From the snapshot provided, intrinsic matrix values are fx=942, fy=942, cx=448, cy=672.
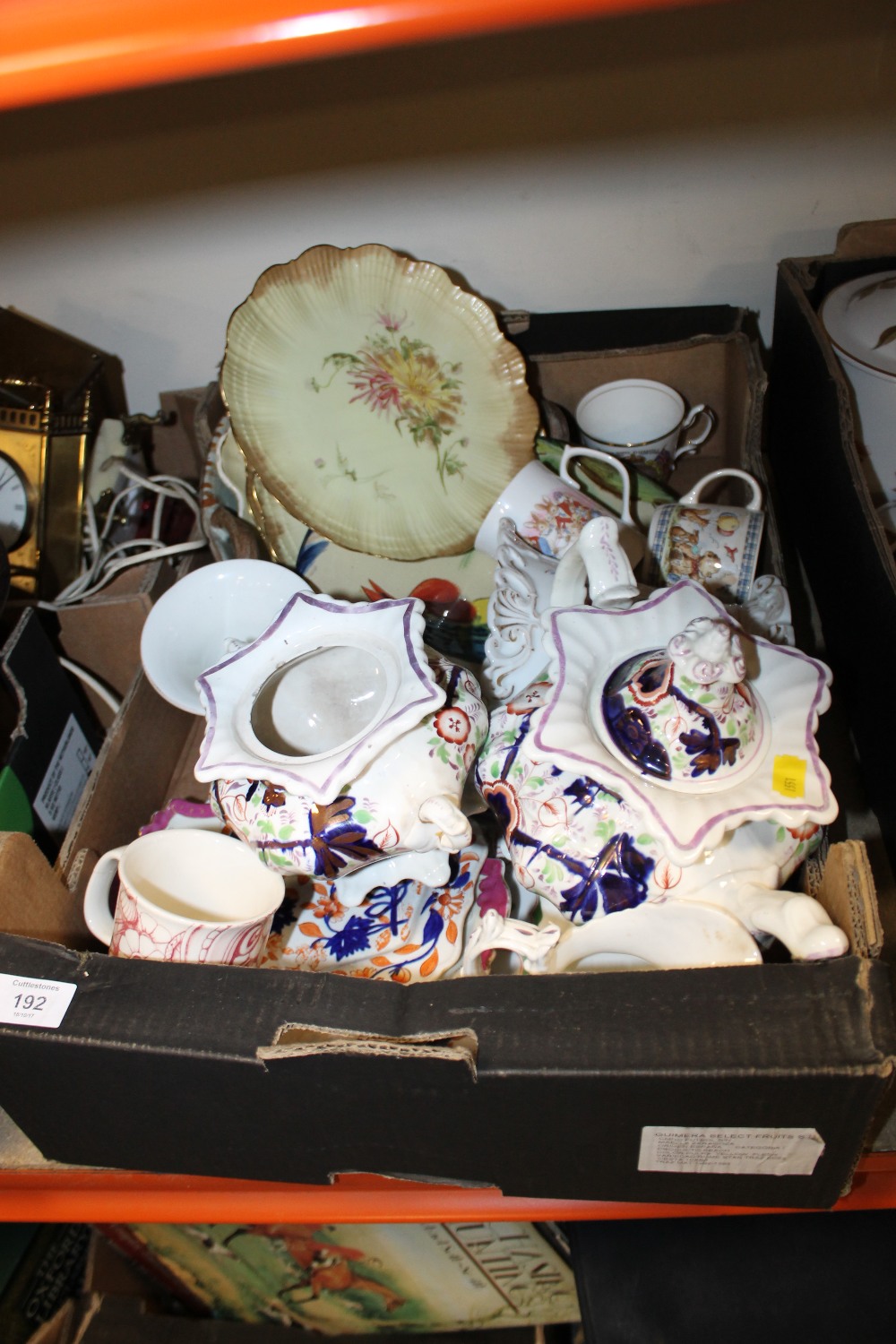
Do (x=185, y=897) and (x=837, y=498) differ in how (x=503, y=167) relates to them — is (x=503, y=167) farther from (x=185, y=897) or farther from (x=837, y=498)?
(x=185, y=897)

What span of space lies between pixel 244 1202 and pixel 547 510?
25.6 inches

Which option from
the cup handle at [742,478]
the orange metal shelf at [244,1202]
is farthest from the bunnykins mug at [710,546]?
the orange metal shelf at [244,1202]

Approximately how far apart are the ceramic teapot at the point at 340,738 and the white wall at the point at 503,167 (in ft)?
1.92

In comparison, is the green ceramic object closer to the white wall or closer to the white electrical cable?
the white wall

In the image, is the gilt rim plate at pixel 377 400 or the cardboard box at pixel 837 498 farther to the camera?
the gilt rim plate at pixel 377 400

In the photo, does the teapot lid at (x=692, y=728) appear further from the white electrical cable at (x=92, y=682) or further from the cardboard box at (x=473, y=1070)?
the white electrical cable at (x=92, y=682)

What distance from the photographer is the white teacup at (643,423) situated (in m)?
1.07

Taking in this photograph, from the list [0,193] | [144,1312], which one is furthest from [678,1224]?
[0,193]

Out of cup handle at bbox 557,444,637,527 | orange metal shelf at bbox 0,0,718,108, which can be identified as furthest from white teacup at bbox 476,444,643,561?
orange metal shelf at bbox 0,0,718,108

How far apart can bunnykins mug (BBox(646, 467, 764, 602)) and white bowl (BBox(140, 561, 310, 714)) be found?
34cm

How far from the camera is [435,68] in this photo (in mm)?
944

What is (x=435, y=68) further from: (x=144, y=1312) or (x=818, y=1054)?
(x=144, y=1312)

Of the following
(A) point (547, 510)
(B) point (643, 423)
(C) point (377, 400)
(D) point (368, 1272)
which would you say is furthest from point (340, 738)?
(D) point (368, 1272)

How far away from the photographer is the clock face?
3.62 feet
